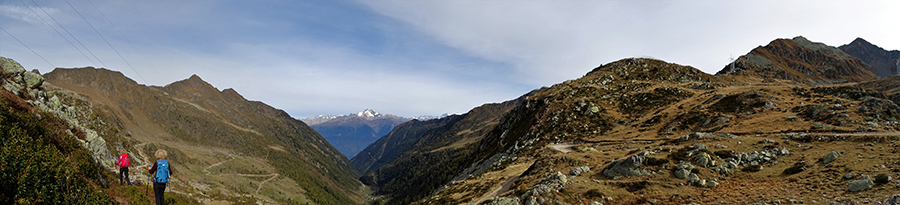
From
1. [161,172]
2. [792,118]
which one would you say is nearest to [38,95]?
[161,172]

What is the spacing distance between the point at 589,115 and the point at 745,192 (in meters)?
62.8

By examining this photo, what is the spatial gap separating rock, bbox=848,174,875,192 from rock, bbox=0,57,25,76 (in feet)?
316

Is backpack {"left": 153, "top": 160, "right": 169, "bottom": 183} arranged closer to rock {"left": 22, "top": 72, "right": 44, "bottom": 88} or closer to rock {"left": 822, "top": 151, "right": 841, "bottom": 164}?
rock {"left": 822, "top": 151, "right": 841, "bottom": 164}

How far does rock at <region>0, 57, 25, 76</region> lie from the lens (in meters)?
48.0

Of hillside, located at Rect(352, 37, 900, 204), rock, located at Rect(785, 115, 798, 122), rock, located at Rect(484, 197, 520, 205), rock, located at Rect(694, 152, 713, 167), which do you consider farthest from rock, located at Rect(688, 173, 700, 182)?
rock, located at Rect(785, 115, 798, 122)

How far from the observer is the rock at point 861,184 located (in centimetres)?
1947

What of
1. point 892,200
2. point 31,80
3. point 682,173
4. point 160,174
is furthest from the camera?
point 31,80

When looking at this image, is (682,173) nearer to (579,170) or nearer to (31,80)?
(579,170)

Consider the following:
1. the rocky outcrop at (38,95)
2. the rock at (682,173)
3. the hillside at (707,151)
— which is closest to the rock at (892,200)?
the hillside at (707,151)

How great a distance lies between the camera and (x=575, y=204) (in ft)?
88.4

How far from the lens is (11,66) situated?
49.5m

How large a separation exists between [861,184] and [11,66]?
100644 mm

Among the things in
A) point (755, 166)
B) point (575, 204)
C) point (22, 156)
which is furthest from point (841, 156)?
point (22, 156)

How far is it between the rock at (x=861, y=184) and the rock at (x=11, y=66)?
96304mm
